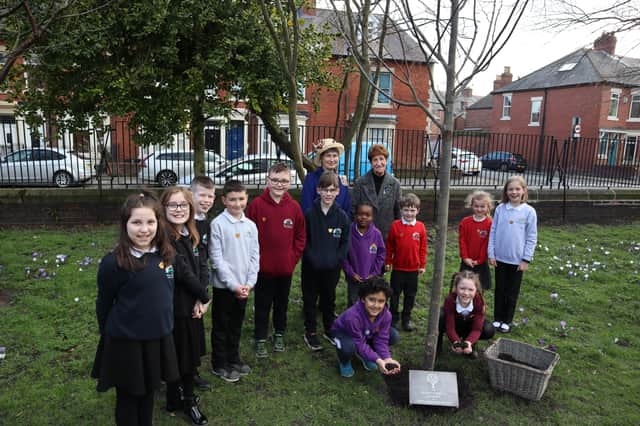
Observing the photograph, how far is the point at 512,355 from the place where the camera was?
12.4 ft

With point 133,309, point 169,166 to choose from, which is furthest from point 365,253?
point 169,166

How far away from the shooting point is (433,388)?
10.8 feet

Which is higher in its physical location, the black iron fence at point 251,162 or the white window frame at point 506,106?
the white window frame at point 506,106

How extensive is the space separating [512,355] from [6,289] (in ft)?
18.5

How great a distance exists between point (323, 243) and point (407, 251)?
92 centimetres

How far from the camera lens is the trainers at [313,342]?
4105mm

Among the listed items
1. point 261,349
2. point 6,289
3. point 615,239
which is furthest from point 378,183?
point 615,239

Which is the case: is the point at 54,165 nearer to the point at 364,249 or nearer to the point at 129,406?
the point at 364,249

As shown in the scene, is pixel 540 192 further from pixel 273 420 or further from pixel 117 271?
pixel 117 271

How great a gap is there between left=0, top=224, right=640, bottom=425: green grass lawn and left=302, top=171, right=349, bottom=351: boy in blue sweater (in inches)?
20.4

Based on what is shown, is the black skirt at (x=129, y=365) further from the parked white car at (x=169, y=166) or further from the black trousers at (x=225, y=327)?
the parked white car at (x=169, y=166)

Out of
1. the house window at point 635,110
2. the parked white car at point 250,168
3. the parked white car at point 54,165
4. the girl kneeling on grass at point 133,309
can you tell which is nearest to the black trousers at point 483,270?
the girl kneeling on grass at point 133,309

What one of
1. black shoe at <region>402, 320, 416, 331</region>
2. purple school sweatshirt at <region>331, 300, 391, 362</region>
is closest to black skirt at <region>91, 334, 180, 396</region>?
purple school sweatshirt at <region>331, 300, 391, 362</region>

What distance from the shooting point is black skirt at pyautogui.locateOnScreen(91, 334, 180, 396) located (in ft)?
8.09
